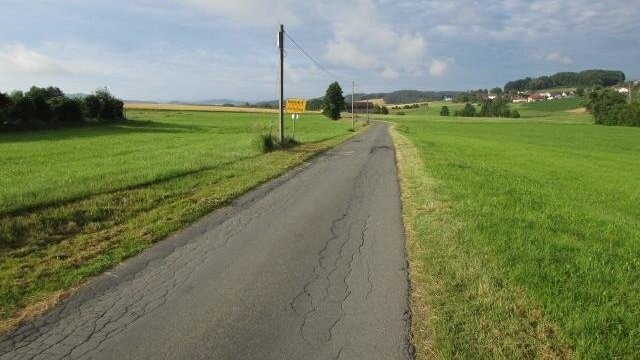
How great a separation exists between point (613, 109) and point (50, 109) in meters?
101

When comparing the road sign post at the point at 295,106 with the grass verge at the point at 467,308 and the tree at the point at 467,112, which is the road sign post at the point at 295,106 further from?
the tree at the point at 467,112

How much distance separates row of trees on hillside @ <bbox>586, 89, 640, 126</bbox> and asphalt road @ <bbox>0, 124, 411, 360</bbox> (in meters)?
106

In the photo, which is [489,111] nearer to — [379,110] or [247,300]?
[379,110]

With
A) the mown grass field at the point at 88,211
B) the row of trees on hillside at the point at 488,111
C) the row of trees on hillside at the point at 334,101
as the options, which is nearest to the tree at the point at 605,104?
the row of trees on hillside at the point at 488,111

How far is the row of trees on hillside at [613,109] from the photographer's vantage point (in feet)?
315

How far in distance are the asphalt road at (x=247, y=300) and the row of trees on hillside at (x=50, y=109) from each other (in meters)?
43.8

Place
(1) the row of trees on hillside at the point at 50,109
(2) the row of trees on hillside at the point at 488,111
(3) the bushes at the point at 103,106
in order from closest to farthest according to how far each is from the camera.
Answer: (1) the row of trees on hillside at the point at 50,109 < (3) the bushes at the point at 103,106 < (2) the row of trees on hillside at the point at 488,111

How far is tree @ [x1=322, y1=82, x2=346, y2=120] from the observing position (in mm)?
104750

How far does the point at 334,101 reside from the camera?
104875mm

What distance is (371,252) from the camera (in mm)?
7102

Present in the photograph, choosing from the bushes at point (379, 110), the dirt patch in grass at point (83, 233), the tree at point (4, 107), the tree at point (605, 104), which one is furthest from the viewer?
the bushes at point (379, 110)

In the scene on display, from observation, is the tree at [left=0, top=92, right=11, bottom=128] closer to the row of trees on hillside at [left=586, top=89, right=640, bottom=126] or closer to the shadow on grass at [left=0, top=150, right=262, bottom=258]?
the shadow on grass at [left=0, top=150, right=262, bottom=258]

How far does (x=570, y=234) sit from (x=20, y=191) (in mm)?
11768

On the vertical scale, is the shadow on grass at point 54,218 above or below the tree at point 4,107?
below
